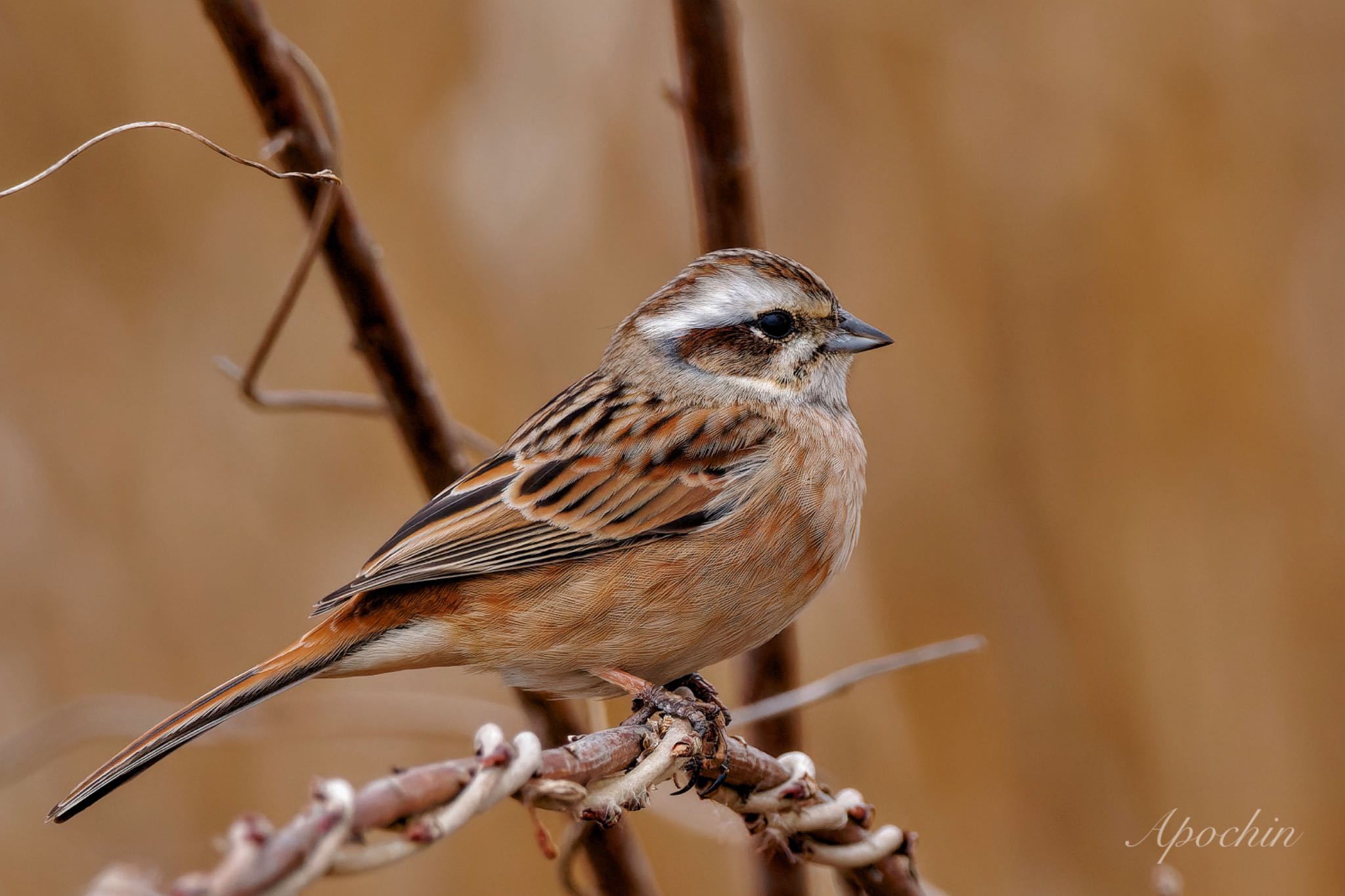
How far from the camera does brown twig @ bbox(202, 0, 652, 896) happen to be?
2.38 m

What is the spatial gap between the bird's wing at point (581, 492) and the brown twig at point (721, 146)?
444 mm

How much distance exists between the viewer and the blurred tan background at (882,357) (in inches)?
170

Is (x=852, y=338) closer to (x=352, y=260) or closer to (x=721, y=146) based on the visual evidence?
(x=721, y=146)

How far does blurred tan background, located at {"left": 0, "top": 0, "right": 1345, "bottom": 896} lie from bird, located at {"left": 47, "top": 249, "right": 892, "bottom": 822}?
154 cm

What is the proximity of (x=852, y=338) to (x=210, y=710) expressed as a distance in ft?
5.40

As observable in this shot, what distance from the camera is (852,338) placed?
3.05 m

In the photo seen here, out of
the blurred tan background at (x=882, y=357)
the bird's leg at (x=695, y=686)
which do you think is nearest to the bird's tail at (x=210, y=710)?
the bird's leg at (x=695, y=686)

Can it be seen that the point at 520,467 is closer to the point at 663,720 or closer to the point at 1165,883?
the point at 663,720

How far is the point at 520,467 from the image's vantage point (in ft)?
9.26

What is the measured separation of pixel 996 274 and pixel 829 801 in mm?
2970

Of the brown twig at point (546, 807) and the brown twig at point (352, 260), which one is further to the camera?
the brown twig at point (352, 260)
